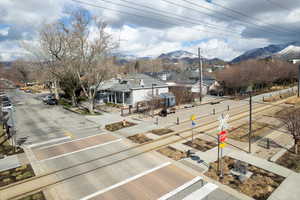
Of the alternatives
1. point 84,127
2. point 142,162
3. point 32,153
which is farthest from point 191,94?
point 32,153

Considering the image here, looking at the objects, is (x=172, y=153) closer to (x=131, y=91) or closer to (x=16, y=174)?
(x=16, y=174)

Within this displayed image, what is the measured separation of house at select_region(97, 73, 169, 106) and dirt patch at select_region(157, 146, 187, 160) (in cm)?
1625

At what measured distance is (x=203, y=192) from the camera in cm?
809

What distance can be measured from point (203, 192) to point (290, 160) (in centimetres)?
676

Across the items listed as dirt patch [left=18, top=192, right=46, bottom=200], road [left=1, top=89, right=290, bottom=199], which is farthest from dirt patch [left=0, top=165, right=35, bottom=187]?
dirt patch [left=18, top=192, right=46, bottom=200]

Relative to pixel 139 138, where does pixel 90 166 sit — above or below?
below

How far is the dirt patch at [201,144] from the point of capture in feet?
42.1

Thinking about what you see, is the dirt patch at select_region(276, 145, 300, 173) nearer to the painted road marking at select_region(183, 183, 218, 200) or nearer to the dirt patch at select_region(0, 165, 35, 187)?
the painted road marking at select_region(183, 183, 218, 200)

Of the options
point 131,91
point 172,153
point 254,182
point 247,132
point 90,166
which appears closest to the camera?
point 254,182

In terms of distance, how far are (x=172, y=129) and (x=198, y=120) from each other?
4.64 m

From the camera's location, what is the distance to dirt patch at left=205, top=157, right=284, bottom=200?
26.0 feet

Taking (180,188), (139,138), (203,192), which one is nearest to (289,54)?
(139,138)

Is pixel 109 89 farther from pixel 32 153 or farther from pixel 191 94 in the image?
pixel 32 153

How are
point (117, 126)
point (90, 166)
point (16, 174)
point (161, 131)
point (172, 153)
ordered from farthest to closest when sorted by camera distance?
1. point (117, 126)
2. point (161, 131)
3. point (172, 153)
4. point (90, 166)
5. point (16, 174)
